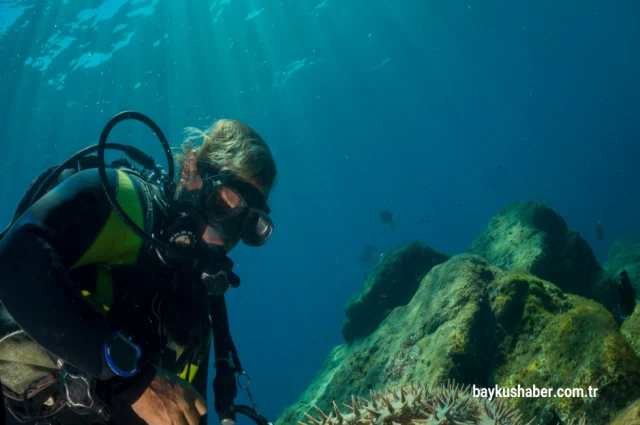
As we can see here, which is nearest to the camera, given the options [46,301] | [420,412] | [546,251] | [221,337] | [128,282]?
[46,301]

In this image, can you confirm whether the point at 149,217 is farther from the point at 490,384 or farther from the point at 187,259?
the point at 490,384

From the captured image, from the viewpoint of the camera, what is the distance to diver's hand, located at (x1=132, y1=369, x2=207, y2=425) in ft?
5.43

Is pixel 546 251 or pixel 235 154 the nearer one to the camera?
pixel 235 154

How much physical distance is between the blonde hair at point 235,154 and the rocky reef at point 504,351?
76.2 inches

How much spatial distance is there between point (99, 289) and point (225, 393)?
1.17m

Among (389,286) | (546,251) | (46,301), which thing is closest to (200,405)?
(46,301)

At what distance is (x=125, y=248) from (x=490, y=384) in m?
4.30

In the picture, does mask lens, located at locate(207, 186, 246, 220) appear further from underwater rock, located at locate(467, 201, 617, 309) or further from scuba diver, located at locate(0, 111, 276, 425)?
underwater rock, located at locate(467, 201, 617, 309)

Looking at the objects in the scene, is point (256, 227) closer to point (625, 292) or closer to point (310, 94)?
point (625, 292)

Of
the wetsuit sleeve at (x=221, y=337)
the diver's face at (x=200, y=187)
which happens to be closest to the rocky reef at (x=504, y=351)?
the wetsuit sleeve at (x=221, y=337)

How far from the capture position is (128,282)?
92.7 inches

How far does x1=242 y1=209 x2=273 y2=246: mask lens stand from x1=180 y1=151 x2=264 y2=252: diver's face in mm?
153

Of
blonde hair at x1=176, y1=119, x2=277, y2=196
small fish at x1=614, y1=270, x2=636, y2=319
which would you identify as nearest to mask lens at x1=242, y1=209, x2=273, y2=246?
blonde hair at x1=176, y1=119, x2=277, y2=196

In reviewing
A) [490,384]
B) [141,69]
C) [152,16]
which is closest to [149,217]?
[490,384]
